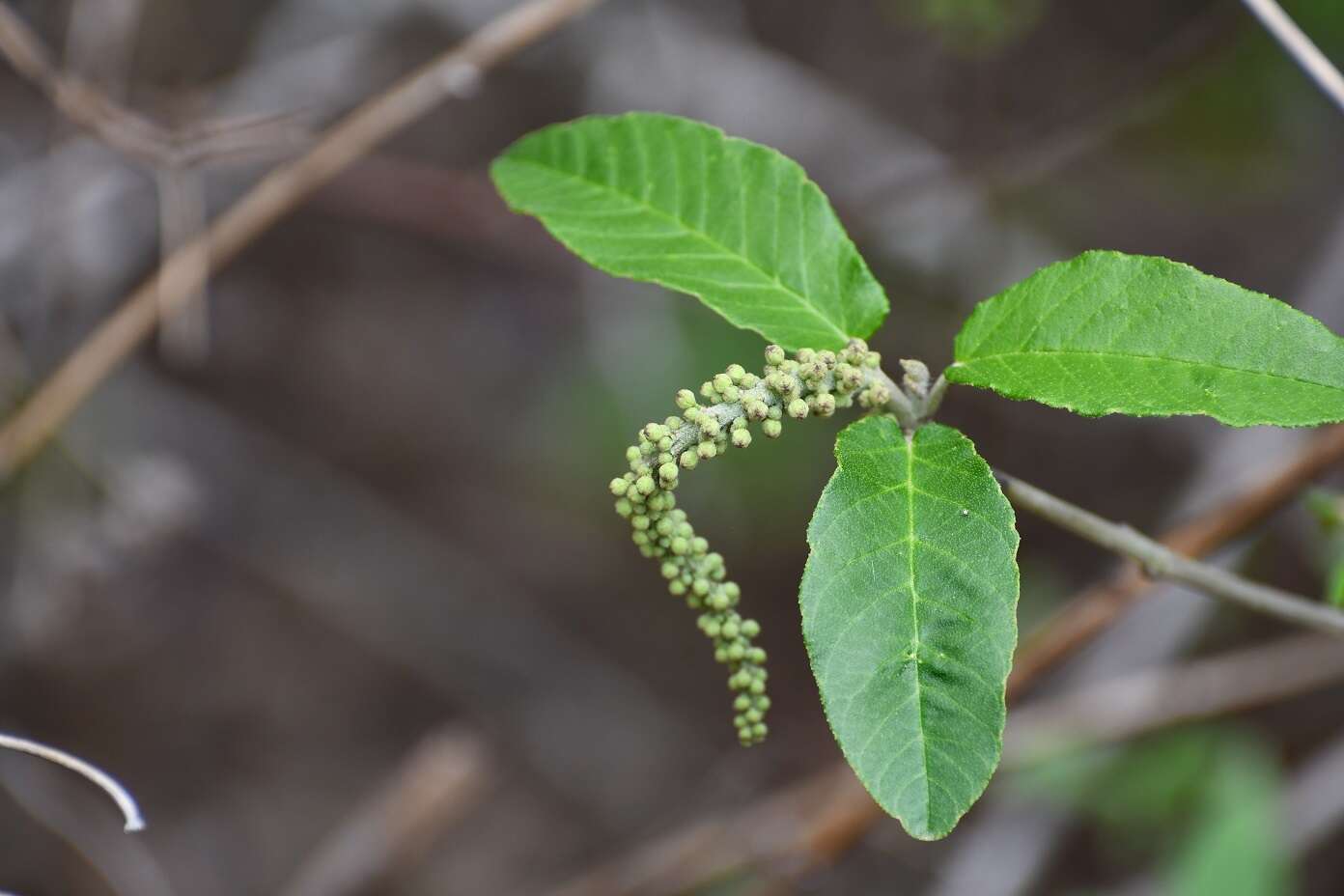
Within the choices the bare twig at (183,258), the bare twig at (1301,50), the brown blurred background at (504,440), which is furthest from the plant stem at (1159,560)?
the bare twig at (183,258)

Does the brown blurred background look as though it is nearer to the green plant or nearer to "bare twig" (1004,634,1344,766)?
"bare twig" (1004,634,1344,766)

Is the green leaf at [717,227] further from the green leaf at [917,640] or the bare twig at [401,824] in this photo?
the bare twig at [401,824]

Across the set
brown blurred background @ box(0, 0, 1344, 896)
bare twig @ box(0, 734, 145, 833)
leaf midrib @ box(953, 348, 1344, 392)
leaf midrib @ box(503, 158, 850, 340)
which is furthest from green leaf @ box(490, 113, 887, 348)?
brown blurred background @ box(0, 0, 1344, 896)

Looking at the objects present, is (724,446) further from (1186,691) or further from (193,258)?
(1186,691)

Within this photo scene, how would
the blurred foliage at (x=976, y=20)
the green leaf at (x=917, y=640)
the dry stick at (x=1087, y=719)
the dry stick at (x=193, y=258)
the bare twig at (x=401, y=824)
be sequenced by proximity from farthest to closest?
the blurred foliage at (x=976, y=20) → the bare twig at (x=401, y=824) → the dry stick at (x=1087, y=719) → the dry stick at (x=193, y=258) → the green leaf at (x=917, y=640)

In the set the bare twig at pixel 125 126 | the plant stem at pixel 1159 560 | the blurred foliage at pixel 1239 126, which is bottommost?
the plant stem at pixel 1159 560
